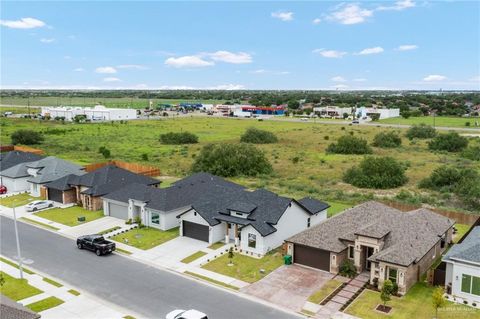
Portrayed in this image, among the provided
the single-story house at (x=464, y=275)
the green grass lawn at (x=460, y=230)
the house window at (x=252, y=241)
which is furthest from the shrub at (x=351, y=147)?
the single-story house at (x=464, y=275)

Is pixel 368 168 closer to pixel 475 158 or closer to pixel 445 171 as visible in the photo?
pixel 445 171

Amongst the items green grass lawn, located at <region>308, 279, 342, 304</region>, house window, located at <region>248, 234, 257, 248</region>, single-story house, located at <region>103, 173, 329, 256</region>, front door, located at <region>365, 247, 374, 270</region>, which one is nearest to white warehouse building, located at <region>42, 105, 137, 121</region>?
single-story house, located at <region>103, 173, 329, 256</region>

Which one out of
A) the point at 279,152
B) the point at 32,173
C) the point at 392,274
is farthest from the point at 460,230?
the point at 279,152

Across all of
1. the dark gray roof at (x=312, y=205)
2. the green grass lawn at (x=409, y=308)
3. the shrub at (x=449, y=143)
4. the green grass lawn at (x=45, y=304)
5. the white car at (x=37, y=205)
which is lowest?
the green grass lawn at (x=409, y=308)

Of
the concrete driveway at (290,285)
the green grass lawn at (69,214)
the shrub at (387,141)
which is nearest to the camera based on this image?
the concrete driveway at (290,285)

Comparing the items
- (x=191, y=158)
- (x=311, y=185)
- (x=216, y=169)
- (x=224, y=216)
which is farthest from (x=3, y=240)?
(x=191, y=158)

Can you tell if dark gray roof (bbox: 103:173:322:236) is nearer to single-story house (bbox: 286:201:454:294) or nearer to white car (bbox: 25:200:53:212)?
single-story house (bbox: 286:201:454:294)

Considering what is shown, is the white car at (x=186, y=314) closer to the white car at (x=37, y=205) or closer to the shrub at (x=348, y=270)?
the shrub at (x=348, y=270)
